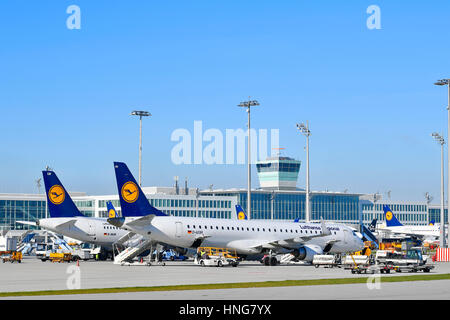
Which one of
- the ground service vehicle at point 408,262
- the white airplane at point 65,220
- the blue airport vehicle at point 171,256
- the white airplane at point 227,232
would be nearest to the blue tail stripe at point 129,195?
the white airplane at point 227,232

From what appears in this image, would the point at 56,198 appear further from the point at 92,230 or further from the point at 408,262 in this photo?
the point at 408,262

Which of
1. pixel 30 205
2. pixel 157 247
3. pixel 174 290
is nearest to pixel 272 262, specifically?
pixel 157 247

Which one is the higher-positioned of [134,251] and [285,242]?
[285,242]

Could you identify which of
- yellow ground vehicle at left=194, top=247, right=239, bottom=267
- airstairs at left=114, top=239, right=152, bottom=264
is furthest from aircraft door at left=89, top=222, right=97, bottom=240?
yellow ground vehicle at left=194, top=247, right=239, bottom=267

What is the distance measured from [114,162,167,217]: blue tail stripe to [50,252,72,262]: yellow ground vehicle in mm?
18420

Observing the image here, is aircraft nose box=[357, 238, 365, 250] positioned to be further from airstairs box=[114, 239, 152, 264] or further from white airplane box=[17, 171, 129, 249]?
white airplane box=[17, 171, 129, 249]

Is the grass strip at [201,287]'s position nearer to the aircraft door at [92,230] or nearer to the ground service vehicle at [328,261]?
the ground service vehicle at [328,261]

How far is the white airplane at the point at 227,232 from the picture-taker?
205 ft

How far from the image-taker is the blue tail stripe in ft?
206

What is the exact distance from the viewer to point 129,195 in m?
63.0

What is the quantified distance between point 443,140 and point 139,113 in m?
41.4

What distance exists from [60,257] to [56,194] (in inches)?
313

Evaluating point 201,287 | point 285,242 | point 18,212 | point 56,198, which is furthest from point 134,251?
point 18,212
